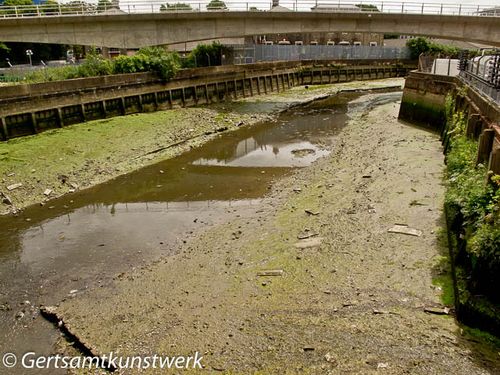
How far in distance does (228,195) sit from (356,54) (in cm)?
5555

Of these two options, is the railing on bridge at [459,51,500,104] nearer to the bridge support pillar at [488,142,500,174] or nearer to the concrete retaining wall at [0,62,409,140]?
the bridge support pillar at [488,142,500,174]

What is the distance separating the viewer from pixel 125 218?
13.5m

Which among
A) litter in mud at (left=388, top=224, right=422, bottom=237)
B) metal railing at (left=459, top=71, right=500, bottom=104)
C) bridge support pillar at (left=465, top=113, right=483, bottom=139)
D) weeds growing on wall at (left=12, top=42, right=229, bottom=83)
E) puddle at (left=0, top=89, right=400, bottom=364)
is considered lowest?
puddle at (left=0, top=89, right=400, bottom=364)

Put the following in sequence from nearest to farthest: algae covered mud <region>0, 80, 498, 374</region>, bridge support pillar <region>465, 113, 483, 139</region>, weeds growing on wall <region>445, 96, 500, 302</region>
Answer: weeds growing on wall <region>445, 96, 500, 302</region>
algae covered mud <region>0, 80, 498, 374</region>
bridge support pillar <region>465, 113, 483, 139</region>

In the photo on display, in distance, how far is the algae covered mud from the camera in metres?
6.56

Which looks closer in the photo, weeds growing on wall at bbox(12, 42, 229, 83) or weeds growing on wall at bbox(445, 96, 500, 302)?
weeds growing on wall at bbox(445, 96, 500, 302)

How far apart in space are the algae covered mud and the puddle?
0.17 ft

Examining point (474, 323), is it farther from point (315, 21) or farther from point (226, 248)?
point (315, 21)

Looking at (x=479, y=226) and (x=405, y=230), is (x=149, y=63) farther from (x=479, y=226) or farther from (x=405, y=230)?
(x=479, y=226)

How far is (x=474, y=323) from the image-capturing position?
6.58 m

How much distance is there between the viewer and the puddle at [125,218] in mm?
9609

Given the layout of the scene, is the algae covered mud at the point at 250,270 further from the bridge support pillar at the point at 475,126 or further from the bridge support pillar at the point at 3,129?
the bridge support pillar at the point at 3,129

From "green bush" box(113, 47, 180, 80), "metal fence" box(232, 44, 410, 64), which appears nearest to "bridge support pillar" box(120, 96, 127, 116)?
"green bush" box(113, 47, 180, 80)

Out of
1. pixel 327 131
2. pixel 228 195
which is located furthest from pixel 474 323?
pixel 327 131
